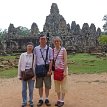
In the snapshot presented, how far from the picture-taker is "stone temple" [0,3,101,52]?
37.4 metres

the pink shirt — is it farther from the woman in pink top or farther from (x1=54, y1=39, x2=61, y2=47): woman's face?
(x1=54, y1=39, x2=61, y2=47): woman's face

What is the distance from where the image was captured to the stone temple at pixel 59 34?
37.4 metres

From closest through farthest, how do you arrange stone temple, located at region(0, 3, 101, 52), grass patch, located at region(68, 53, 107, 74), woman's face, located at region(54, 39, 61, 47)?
1. woman's face, located at region(54, 39, 61, 47)
2. grass patch, located at region(68, 53, 107, 74)
3. stone temple, located at region(0, 3, 101, 52)

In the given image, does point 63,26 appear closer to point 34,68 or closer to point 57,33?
point 57,33

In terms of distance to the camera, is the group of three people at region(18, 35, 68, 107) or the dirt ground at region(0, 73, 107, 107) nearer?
the group of three people at region(18, 35, 68, 107)

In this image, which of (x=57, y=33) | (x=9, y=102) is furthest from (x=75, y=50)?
(x=9, y=102)

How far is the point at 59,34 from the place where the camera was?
38625mm

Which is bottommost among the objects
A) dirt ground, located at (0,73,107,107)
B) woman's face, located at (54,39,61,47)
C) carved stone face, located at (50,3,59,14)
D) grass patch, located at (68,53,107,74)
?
dirt ground, located at (0,73,107,107)

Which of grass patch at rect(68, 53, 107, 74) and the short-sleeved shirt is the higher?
the short-sleeved shirt

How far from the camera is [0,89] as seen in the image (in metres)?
10.8

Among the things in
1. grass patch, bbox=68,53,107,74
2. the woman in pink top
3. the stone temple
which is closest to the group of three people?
the woman in pink top

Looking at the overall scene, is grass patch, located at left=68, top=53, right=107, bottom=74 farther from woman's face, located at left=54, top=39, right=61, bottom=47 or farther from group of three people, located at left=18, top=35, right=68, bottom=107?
woman's face, located at left=54, top=39, right=61, bottom=47

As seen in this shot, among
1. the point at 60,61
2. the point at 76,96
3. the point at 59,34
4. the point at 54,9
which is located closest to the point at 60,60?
the point at 60,61

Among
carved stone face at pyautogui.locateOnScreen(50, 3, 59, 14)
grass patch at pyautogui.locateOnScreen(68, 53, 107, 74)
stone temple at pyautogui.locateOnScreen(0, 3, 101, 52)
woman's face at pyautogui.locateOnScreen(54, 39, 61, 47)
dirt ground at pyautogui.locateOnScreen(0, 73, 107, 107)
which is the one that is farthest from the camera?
carved stone face at pyautogui.locateOnScreen(50, 3, 59, 14)
